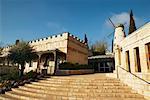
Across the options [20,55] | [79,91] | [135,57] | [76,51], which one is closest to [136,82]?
[135,57]

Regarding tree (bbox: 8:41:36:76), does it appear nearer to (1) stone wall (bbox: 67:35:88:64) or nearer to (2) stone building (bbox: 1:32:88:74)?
(2) stone building (bbox: 1:32:88:74)

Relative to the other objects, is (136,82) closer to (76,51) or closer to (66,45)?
(66,45)

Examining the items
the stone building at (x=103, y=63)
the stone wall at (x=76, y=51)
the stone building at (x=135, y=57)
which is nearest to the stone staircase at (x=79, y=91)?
the stone building at (x=135, y=57)

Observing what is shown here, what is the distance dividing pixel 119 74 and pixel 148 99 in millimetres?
3558

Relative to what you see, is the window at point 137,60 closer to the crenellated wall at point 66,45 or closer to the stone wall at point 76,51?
the crenellated wall at point 66,45

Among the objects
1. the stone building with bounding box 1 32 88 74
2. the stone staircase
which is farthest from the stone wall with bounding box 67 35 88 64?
the stone staircase

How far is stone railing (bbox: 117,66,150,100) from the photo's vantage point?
766 centimetres

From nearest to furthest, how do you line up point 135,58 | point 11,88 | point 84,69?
point 135,58
point 11,88
point 84,69

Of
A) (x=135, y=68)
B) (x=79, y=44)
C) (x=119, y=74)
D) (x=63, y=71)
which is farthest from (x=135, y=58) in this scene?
(x=79, y=44)

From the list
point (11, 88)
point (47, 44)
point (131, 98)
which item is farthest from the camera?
point (47, 44)

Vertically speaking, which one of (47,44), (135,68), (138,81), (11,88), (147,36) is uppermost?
(47,44)

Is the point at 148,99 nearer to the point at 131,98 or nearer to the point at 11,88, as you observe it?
the point at 131,98

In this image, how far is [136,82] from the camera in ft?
28.0

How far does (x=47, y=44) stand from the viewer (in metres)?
23.9
